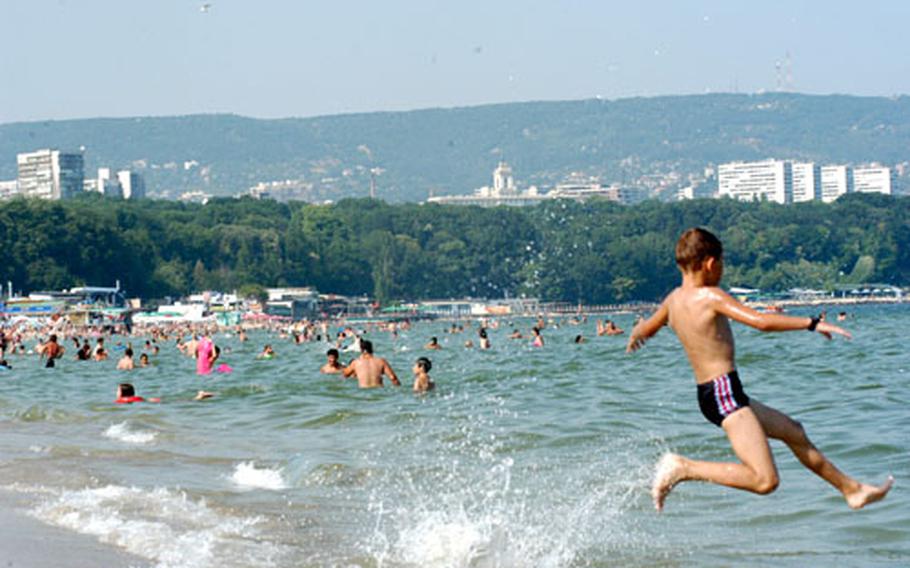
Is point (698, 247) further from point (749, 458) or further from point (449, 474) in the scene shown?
point (449, 474)

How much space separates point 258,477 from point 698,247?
8.04 metres

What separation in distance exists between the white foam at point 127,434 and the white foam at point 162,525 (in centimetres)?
517

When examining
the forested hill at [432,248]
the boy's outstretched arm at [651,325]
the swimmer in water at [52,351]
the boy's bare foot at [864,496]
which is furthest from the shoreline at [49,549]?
the forested hill at [432,248]

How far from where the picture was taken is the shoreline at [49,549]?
1109 cm

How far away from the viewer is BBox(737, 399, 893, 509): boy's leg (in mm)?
9008

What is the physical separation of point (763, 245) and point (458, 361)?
479 feet

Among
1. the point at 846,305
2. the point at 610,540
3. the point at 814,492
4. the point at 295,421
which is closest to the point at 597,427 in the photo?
the point at 295,421

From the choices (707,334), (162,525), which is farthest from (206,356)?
(707,334)

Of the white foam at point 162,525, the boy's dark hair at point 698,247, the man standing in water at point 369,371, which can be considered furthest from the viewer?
the man standing in water at point 369,371

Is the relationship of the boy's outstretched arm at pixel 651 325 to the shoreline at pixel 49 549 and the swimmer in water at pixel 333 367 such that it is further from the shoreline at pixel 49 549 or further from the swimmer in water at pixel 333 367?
the swimmer in water at pixel 333 367

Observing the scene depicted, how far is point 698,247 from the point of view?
8.91 meters

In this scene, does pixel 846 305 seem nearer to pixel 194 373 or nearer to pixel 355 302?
pixel 355 302

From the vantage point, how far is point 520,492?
14.3 meters

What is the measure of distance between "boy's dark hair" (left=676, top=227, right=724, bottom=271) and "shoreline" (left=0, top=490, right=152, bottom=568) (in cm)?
448
